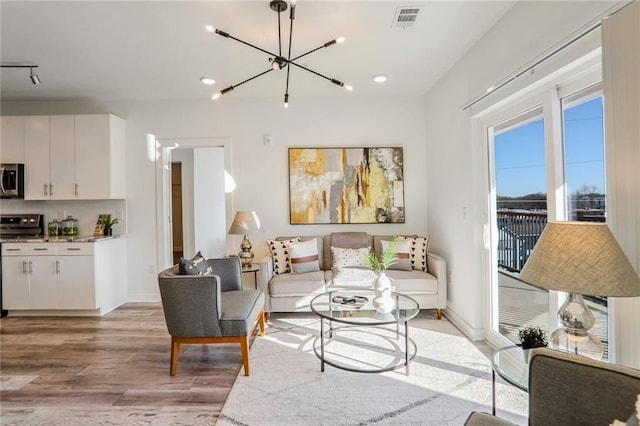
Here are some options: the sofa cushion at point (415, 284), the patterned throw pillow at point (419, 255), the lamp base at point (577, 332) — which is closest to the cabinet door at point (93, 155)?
the sofa cushion at point (415, 284)

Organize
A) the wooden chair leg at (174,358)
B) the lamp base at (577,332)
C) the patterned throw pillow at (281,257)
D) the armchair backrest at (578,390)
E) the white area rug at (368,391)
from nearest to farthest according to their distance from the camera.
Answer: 1. the armchair backrest at (578,390)
2. the lamp base at (577,332)
3. the white area rug at (368,391)
4. the wooden chair leg at (174,358)
5. the patterned throw pillow at (281,257)

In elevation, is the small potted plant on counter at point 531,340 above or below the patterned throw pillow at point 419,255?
below

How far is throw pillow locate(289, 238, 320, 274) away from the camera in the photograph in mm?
Answer: 3668

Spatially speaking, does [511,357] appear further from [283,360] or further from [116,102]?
[116,102]

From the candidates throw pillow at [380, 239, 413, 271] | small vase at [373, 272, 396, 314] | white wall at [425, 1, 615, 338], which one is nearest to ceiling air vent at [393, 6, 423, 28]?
white wall at [425, 1, 615, 338]

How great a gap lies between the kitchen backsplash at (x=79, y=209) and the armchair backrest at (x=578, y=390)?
4.60m

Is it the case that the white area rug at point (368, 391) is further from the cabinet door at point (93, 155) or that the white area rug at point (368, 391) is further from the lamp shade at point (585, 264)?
the cabinet door at point (93, 155)

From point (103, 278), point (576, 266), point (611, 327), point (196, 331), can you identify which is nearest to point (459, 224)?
point (611, 327)

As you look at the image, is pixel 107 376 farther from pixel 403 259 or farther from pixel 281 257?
pixel 403 259

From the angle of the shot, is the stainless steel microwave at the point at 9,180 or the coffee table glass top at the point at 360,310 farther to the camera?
the stainless steel microwave at the point at 9,180

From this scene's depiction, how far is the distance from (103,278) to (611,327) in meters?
4.56

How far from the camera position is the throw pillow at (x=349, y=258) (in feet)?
A: 11.8

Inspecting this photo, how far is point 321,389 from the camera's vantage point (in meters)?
2.17

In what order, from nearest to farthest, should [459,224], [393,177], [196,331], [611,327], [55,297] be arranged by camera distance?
[611,327], [196,331], [459,224], [55,297], [393,177]
